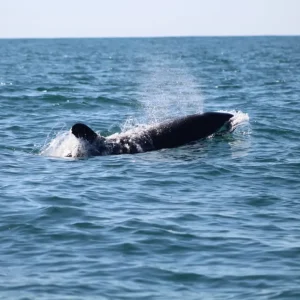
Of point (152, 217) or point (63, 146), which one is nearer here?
point (152, 217)

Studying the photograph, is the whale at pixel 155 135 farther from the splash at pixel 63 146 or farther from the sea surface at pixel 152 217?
the sea surface at pixel 152 217

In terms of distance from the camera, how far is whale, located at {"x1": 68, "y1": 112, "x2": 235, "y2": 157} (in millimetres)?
19719

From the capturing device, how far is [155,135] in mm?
20406

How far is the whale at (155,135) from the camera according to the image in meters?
19.7

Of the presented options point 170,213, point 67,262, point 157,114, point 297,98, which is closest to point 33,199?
point 170,213

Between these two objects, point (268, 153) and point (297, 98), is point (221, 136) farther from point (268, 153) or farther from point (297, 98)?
point (297, 98)

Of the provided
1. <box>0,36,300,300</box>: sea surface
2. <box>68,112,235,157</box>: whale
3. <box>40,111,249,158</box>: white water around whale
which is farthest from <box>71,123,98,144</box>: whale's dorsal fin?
<box>0,36,300,300</box>: sea surface

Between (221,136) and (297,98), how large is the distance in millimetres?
13443

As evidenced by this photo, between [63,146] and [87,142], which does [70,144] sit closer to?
[63,146]

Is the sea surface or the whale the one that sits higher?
the whale

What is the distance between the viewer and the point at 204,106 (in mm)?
32062

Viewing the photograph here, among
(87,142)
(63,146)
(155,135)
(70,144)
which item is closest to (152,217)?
(87,142)

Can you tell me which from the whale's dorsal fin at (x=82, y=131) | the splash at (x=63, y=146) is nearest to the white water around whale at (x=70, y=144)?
the splash at (x=63, y=146)

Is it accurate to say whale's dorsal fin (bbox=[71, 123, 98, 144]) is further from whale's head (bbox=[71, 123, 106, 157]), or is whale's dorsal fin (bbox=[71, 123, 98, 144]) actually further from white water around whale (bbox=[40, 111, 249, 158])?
white water around whale (bbox=[40, 111, 249, 158])
